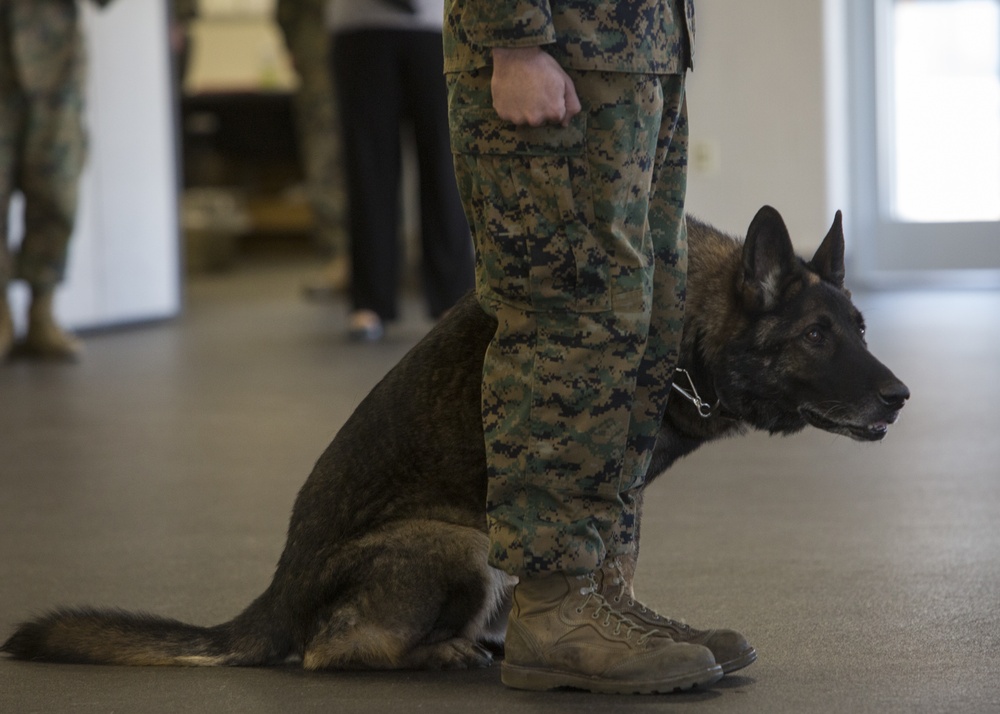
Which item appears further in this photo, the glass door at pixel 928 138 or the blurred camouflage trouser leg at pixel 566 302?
the glass door at pixel 928 138

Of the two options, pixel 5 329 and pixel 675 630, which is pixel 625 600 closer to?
pixel 675 630

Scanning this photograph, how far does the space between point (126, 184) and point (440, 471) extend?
525cm

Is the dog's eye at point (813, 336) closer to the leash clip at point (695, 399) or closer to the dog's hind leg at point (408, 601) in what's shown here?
the leash clip at point (695, 399)

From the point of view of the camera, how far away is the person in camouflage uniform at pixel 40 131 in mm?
4941

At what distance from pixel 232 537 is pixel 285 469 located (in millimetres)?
664

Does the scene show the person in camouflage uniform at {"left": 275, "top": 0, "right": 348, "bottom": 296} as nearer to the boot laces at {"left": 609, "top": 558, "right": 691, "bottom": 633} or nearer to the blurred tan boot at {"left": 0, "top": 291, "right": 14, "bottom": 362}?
the blurred tan boot at {"left": 0, "top": 291, "right": 14, "bottom": 362}

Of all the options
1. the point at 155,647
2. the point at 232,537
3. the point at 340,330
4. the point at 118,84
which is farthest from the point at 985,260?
the point at 155,647

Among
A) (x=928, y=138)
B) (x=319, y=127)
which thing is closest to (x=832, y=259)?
(x=928, y=138)

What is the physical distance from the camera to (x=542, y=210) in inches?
65.7

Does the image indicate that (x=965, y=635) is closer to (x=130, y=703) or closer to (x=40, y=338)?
(x=130, y=703)

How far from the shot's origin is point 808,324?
1913 mm

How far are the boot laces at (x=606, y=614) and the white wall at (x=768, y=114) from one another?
227 inches

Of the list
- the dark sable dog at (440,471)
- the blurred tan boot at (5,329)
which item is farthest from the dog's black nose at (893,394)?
the blurred tan boot at (5,329)

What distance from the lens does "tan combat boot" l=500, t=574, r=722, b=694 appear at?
1747 millimetres
